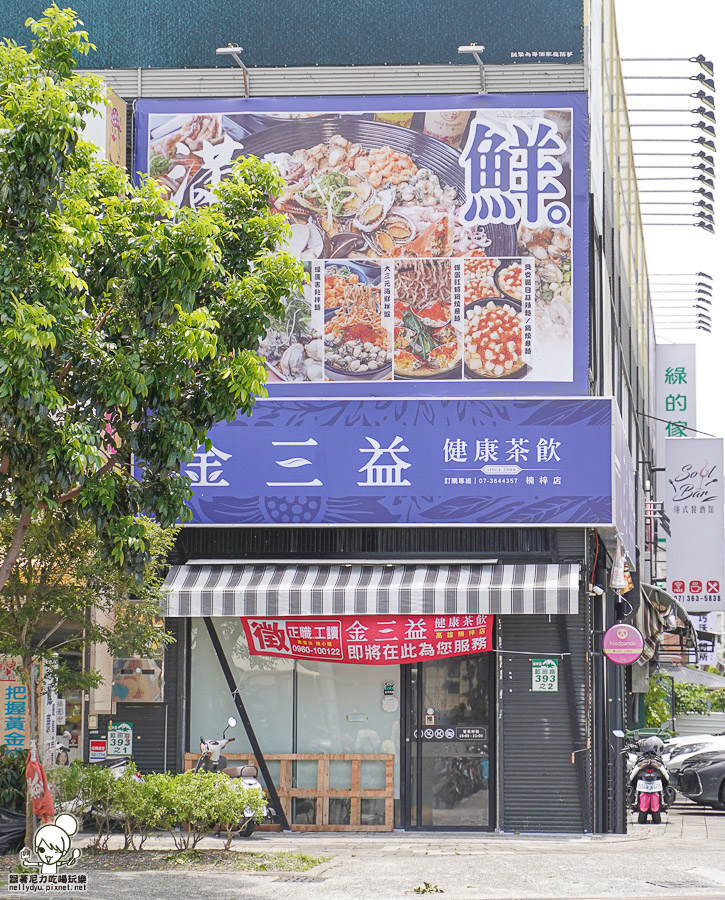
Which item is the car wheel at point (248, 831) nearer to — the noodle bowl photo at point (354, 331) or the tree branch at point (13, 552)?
the noodle bowl photo at point (354, 331)

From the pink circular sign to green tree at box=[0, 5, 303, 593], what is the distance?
705 cm

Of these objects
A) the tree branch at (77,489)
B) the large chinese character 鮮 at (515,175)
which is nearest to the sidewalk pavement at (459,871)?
the tree branch at (77,489)

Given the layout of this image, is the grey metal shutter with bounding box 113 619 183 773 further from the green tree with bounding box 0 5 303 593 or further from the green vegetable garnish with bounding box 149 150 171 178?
the green vegetable garnish with bounding box 149 150 171 178

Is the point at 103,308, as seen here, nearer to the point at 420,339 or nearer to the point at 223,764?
the point at 420,339

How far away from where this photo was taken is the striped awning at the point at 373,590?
1611cm

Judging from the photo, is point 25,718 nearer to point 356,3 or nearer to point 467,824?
point 467,824

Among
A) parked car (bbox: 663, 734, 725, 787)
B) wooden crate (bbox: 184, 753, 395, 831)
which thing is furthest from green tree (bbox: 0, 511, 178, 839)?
parked car (bbox: 663, 734, 725, 787)

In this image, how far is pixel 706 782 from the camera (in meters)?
21.5

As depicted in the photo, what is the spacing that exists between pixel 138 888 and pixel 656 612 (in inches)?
612

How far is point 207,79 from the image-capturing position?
18.8 meters

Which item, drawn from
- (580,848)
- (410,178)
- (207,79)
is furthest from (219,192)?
(580,848)

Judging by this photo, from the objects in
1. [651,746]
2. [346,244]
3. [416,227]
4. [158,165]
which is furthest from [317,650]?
[158,165]

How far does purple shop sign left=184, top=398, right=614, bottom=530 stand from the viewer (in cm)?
1645

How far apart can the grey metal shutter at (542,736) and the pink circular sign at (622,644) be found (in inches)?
13.9
